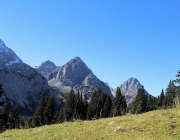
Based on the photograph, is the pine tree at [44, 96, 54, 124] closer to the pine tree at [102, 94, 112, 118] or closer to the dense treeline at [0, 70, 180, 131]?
the dense treeline at [0, 70, 180, 131]

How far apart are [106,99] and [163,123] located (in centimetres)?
8566

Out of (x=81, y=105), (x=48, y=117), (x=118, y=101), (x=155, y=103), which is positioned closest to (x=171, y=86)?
(x=155, y=103)

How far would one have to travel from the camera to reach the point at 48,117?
9031 centimetres

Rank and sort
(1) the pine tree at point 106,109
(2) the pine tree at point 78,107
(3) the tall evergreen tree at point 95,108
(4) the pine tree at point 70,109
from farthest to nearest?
1. (1) the pine tree at point 106,109
2. (3) the tall evergreen tree at point 95,108
3. (2) the pine tree at point 78,107
4. (4) the pine tree at point 70,109

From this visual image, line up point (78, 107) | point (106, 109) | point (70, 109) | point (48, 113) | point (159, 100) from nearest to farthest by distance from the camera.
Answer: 1. point (48, 113)
2. point (70, 109)
3. point (78, 107)
4. point (106, 109)
5. point (159, 100)

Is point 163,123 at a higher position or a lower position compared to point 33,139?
higher

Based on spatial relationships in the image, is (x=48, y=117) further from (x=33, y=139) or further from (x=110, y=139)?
(x=110, y=139)

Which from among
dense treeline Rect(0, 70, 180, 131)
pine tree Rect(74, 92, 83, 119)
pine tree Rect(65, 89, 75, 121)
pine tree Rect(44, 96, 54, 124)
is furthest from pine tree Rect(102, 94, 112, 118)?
pine tree Rect(44, 96, 54, 124)

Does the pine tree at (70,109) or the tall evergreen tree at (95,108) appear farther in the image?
the tall evergreen tree at (95,108)

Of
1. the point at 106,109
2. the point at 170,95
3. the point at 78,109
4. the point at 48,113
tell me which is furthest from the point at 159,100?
the point at 48,113

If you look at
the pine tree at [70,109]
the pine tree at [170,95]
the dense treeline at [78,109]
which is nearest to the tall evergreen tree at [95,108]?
the dense treeline at [78,109]

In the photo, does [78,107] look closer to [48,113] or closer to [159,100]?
[48,113]

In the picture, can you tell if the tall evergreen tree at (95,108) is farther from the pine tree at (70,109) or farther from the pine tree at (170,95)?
the pine tree at (170,95)

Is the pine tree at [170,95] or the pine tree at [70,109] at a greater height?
the pine tree at [170,95]
